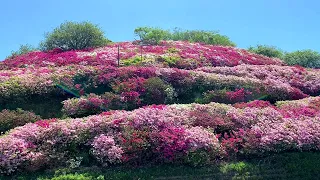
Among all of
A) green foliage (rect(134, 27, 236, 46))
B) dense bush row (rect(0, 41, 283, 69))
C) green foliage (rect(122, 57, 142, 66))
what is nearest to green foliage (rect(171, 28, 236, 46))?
green foliage (rect(134, 27, 236, 46))

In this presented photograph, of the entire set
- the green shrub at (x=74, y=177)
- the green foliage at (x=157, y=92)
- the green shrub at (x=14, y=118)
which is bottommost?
the green shrub at (x=74, y=177)

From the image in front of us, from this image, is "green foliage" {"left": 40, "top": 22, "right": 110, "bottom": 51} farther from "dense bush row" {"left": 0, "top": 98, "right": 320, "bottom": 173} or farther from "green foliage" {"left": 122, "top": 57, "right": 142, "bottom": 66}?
"dense bush row" {"left": 0, "top": 98, "right": 320, "bottom": 173}

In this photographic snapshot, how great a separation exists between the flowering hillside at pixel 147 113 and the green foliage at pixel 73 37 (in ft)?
12.1

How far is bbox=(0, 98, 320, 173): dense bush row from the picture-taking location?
12.5 metres

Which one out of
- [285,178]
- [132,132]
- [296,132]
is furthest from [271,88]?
[132,132]

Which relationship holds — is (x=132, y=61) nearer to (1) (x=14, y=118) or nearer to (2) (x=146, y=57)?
(2) (x=146, y=57)

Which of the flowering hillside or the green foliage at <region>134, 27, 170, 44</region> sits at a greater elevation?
the green foliage at <region>134, 27, 170, 44</region>

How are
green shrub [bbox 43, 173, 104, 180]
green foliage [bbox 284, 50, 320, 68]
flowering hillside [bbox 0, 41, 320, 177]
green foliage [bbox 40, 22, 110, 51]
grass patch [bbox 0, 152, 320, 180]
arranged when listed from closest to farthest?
green shrub [bbox 43, 173, 104, 180] < grass patch [bbox 0, 152, 320, 180] < flowering hillside [bbox 0, 41, 320, 177] < green foliage [bbox 40, 22, 110, 51] < green foliage [bbox 284, 50, 320, 68]

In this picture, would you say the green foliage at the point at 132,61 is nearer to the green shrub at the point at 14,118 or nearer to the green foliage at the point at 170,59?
the green foliage at the point at 170,59

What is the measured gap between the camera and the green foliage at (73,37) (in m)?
29.2

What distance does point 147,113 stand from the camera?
47.8 ft

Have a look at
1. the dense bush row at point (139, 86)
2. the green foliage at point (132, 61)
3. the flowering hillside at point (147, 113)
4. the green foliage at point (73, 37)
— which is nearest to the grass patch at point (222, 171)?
the flowering hillside at point (147, 113)

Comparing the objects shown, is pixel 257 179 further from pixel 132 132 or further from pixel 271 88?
pixel 271 88

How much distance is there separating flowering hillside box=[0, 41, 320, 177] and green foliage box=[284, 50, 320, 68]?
642 centimetres
